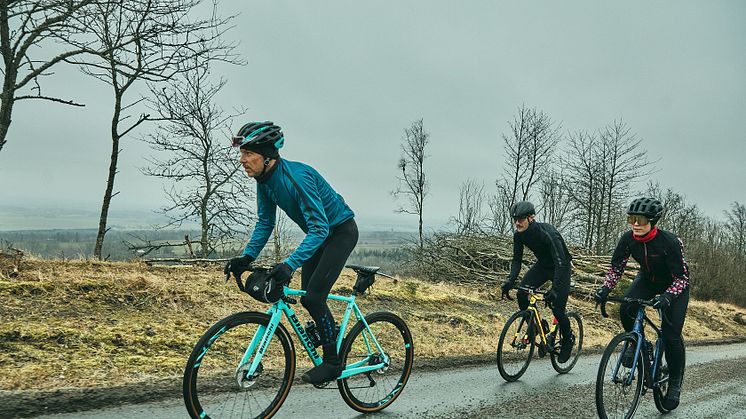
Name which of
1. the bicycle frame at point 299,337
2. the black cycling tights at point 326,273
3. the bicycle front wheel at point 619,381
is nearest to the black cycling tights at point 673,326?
the bicycle front wheel at point 619,381

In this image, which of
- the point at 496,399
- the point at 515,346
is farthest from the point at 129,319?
the point at 515,346

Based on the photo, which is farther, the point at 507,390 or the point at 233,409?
the point at 507,390

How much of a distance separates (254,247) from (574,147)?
3248cm

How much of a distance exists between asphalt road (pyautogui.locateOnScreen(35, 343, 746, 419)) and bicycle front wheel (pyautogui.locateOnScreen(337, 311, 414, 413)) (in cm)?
14

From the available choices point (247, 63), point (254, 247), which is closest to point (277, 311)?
point (254, 247)

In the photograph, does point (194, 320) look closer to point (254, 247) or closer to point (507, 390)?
point (254, 247)

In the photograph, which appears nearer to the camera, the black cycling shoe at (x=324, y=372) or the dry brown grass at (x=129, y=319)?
the black cycling shoe at (x=324, y=372)

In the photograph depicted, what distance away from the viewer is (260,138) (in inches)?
150

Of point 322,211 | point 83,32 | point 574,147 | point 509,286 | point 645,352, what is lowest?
point 645,352

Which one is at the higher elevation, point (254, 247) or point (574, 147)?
point (574, 147)

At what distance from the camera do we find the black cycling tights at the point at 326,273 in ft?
13.4

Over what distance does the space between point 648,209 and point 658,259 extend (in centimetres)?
58

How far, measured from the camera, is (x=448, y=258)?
2148cm

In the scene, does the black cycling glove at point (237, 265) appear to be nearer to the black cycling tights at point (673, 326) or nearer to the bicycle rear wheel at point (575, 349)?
the black cycling tights at point (673, 326)
